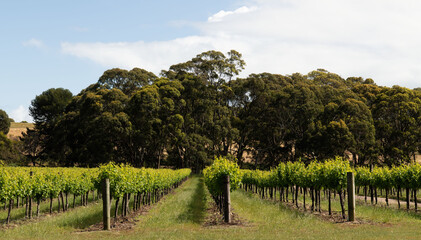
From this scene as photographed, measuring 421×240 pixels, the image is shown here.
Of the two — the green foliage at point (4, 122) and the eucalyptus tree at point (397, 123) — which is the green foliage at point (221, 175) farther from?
the green foliage at point (4, 122)

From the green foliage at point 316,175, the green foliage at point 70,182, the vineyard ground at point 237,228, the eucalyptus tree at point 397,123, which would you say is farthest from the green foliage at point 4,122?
the vineyard ground at point 237,228

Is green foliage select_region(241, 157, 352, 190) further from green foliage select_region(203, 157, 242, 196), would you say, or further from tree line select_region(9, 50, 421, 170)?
tree line select_region(9, 50, 421, 170)

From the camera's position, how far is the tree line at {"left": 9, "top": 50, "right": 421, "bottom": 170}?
53594 millimetres

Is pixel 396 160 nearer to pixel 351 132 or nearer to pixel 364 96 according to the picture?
pixel 351 132

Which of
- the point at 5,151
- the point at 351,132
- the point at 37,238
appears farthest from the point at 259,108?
the point at 37,238

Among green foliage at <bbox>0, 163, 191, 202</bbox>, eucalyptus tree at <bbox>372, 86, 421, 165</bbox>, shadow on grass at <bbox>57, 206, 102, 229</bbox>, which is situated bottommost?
shadow on grass at <bbox>57, 206, 102, 229</bbox>

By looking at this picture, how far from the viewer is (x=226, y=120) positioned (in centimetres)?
6244

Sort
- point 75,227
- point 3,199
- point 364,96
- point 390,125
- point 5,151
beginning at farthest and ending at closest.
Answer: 1. point 5,151
2. point 364,96
3. point 390,125
4. point 3,199
5. point 75,227

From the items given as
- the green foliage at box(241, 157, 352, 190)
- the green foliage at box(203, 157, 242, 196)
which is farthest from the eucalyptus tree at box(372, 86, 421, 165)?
the green foliage at box(203, 157, 242, 196)

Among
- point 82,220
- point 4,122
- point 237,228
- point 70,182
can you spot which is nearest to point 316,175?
point 237,228

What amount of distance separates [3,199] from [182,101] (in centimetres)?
4219

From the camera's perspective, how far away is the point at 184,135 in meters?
57.8

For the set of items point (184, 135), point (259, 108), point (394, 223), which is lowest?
point (394, 223)

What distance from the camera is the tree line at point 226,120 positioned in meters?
53.6
